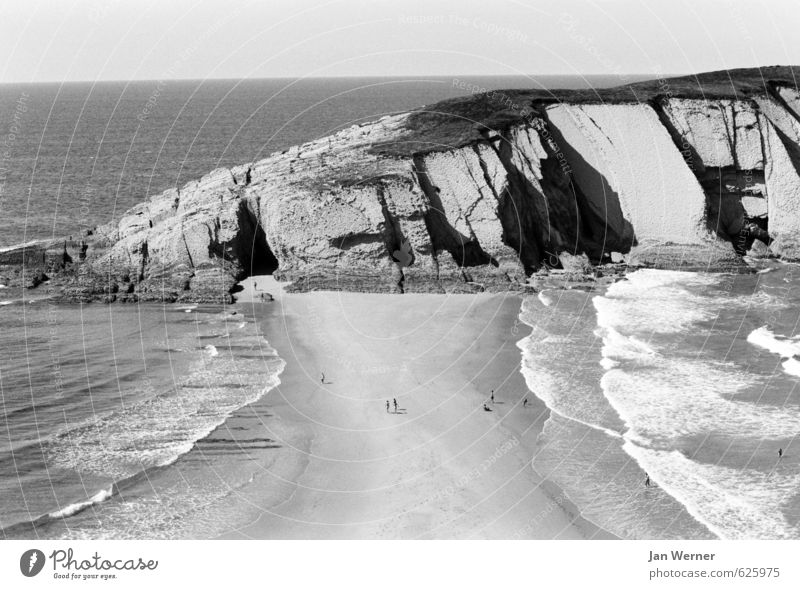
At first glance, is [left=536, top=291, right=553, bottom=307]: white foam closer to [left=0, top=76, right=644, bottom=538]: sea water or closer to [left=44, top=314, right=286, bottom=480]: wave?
[left=0, top=76, right=644, bottom=538]: sea water

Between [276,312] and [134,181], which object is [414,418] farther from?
[134,181]

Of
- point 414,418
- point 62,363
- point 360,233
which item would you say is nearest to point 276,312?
point 360,233

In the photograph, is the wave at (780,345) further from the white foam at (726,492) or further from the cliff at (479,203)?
the cliff at (479,203)

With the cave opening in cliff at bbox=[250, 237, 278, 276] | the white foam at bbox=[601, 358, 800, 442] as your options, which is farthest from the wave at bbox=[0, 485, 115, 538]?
the cave opening in cliff at bbox=[250, 237, 278, 276]

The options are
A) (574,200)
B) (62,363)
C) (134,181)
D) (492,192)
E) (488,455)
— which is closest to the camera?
(488,455)

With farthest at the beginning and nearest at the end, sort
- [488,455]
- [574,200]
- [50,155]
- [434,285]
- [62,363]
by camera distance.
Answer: [50,155], [574,200], [434,285], [62,363], [488,455]
